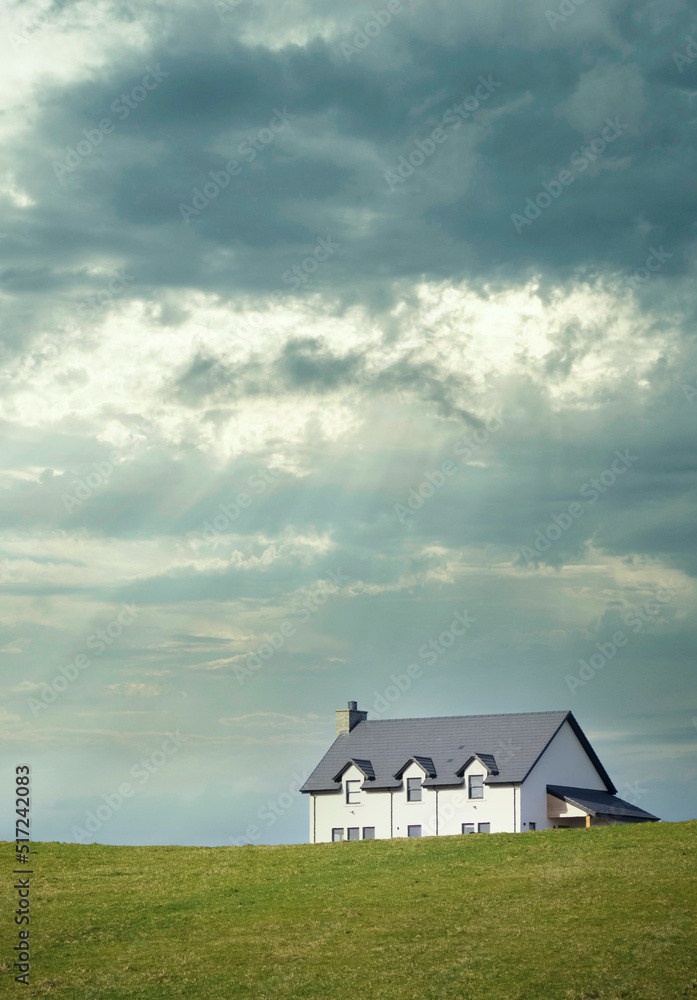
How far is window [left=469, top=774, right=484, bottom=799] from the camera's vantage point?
65000mm

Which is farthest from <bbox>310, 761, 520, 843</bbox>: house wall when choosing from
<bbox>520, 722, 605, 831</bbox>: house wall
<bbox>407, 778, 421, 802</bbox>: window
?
<bbox>520, 722, 605, 831</bbox>: house wall

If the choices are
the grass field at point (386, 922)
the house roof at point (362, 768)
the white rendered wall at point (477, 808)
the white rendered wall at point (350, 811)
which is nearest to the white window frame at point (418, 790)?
the white rendered wall at point (477, 808)

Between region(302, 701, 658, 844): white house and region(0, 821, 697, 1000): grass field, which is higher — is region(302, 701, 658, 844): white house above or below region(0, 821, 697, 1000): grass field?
above

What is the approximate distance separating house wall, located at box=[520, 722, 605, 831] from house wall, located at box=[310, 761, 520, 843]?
120 cm

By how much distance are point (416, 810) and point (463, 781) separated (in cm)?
349

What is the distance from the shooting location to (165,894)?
40406 millimetres

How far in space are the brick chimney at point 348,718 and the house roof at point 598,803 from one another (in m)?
14.5

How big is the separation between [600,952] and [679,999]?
388 centimetres

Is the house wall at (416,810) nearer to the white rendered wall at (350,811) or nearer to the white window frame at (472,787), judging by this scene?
the white rendered wall at (350,811)

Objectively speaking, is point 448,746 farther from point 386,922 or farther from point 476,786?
point 386,922

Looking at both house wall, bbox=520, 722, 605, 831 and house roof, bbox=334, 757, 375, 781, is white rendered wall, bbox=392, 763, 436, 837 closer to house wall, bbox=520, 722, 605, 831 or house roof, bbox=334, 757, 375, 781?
house roof, bbox=334, 757, 375, 781

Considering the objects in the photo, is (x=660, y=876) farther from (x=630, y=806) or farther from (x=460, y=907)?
(x=630, y=806)

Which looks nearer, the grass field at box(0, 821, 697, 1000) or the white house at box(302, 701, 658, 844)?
the grass field at box(0, 821, 697, 1000)

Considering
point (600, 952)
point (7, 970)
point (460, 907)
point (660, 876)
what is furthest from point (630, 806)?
point (7, 970)
